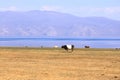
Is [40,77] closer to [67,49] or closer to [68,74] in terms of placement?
[68,74]

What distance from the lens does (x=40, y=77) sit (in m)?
28.8

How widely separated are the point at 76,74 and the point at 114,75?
8.12 ft

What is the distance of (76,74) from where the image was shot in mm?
30969

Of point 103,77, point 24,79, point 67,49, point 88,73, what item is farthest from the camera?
point 67,49

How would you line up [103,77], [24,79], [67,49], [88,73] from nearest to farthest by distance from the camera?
[24,79]
[103,77]
[88,73]
[67,49]

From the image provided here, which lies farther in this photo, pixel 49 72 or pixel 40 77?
pixel 49 72

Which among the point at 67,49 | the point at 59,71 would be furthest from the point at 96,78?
the point at 67,49

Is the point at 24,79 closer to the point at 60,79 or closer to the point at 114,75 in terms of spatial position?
the point at 60,79

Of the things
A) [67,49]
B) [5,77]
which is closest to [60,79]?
[5,77]

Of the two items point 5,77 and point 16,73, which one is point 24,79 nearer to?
point 5,77

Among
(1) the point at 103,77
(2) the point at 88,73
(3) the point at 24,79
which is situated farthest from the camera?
(2) the point at 88,73

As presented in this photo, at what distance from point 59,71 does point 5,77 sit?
5.75 m

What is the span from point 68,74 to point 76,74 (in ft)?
1.72

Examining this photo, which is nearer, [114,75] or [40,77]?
[40,77]
